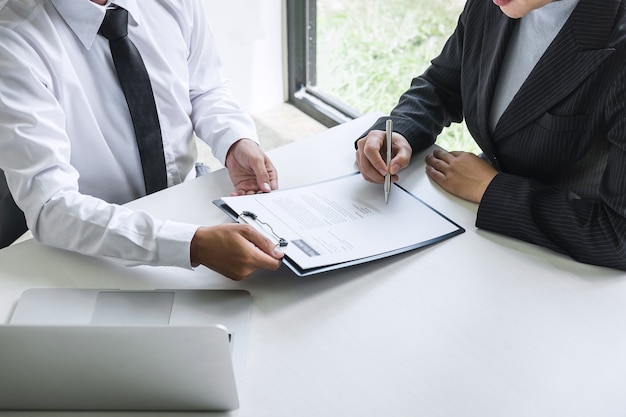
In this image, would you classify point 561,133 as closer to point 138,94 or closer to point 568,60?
point 568,60

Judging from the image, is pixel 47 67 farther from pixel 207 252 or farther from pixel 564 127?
pixel 564 127

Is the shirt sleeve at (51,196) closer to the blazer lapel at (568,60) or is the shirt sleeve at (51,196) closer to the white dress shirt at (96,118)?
the white dress shirt at (96,118)

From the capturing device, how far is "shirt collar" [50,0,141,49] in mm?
1374

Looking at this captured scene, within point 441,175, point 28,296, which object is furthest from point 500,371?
point 28,296

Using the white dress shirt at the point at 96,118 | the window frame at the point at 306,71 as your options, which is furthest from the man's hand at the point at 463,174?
the window frame at the point at 306,71

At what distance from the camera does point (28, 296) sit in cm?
120

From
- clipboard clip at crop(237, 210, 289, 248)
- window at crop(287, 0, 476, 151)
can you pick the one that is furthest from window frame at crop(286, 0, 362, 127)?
clipboard clip at crop(237, 210, 289, 248)

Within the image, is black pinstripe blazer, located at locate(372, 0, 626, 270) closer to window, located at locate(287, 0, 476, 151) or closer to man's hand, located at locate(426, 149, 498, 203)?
man's hand, located at locate(426, 149, 498, 203)

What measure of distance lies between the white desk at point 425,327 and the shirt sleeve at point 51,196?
0.04m

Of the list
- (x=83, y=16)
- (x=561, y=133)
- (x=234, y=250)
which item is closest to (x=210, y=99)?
(x=83, y=16)

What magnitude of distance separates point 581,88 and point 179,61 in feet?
2.87

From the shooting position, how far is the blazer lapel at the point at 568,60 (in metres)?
1.27

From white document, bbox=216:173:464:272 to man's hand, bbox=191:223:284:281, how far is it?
46 millimetres

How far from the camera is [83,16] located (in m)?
1.40
